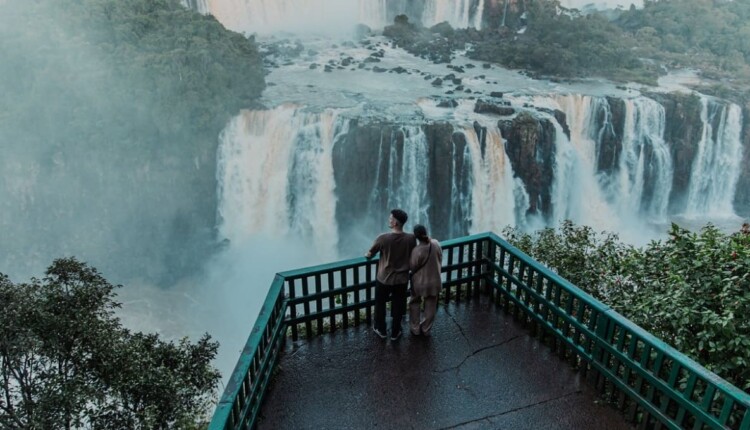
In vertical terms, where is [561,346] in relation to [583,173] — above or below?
above

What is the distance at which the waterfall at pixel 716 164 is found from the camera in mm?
23094

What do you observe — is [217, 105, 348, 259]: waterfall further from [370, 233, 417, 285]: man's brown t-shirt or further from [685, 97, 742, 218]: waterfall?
[370, 233, 417, 285]: man's brown t-shirt

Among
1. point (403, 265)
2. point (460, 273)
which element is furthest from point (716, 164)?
point (403, 265)

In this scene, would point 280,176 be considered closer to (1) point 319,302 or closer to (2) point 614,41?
(1) point 319,302

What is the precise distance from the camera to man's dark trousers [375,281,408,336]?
4.93m

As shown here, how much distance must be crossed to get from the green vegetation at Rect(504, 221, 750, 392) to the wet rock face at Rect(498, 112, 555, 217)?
1343cm

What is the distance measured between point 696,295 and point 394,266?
95.3 inches

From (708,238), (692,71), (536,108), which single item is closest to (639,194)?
(536,108)

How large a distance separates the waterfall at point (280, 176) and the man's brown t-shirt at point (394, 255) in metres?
14.8

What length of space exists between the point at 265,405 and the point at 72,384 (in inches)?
94.3

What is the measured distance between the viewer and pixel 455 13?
34.6 m

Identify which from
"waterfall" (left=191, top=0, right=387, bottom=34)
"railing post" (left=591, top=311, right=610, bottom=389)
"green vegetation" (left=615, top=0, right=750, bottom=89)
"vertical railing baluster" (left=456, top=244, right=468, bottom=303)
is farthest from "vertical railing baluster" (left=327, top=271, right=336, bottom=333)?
"green vegetation" (left=615, top=0, right=750, bottom=89)

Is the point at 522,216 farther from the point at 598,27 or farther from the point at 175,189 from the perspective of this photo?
the point at 598,27

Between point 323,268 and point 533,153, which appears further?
point 533,153
